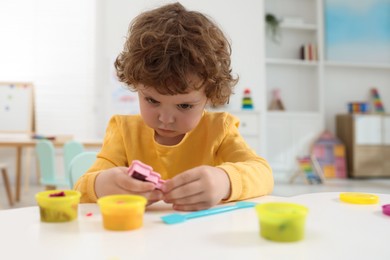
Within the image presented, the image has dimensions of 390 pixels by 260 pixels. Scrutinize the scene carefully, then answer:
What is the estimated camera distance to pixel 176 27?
86cm

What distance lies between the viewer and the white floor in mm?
3571

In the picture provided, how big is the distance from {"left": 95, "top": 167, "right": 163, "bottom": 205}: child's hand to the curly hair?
0.77 ft

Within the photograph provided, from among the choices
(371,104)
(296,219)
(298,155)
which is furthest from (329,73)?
(296,219)

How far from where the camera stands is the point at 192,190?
635mm

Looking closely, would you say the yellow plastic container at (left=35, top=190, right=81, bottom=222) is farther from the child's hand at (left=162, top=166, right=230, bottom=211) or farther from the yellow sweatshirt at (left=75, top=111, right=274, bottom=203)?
the yellow sweatshirt at (left=75, top=111, right=274, bottom=203)

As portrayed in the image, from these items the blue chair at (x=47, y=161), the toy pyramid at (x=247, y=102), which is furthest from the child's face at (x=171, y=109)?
the toy pyramid at (x=247, y=102)

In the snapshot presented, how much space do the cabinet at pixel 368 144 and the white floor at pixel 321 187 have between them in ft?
0.53

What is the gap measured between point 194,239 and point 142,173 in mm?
202

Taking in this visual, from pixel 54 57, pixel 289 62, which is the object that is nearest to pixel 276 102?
pixel 289 62

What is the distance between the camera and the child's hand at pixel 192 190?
64 cm

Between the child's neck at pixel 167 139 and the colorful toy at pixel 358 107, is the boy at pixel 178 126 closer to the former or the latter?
the child's neck at pixel 167 139

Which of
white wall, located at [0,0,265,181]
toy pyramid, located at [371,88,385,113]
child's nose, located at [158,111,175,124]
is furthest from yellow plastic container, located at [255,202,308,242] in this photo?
toy pyramid, located at [371,88,385,113]

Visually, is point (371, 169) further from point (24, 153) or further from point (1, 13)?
point (1, 13)

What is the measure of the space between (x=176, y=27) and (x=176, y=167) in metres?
0.38
